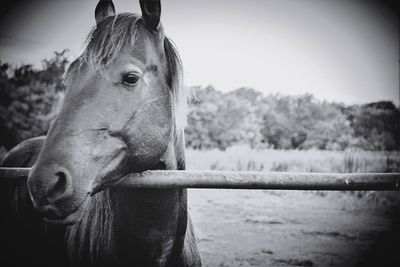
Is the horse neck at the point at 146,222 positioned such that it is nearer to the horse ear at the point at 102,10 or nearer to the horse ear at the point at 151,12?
the horse ear at the point at 151,12

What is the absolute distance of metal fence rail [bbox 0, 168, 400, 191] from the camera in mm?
1272

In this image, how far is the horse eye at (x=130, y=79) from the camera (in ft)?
4.13

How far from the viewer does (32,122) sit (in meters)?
15.1

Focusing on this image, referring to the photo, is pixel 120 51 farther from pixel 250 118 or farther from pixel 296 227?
pixel 250 118

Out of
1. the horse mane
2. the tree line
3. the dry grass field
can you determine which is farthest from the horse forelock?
the tree line

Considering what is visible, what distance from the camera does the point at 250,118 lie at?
22422 millimetres

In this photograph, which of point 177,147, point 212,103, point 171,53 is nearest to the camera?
point 171,53

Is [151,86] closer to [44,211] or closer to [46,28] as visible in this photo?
[44,211]

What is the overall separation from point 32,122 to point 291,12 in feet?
84.1

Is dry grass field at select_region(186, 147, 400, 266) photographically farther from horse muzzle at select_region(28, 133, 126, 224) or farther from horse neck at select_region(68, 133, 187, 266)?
horse muzzle at select_region(28, 133, 126, 224)

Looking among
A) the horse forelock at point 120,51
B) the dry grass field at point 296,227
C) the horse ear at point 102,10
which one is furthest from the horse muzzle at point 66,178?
the dry grass field at point 296,227

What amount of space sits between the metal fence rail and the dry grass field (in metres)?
3.21

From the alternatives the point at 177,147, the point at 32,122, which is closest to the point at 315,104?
the point at 32,122

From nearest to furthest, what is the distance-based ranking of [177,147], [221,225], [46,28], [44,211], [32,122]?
[44,211] → [177,147] → [221,225] → [32,122] → [46,28]
